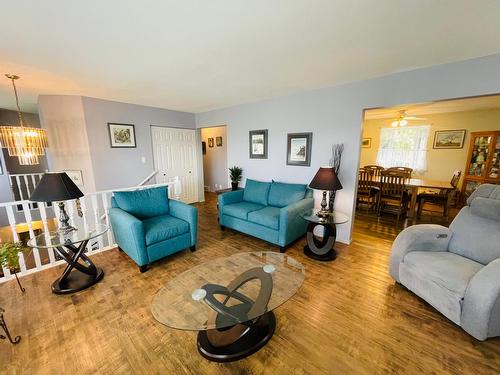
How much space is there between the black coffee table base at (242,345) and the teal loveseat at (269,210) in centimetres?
128

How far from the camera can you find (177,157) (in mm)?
5000

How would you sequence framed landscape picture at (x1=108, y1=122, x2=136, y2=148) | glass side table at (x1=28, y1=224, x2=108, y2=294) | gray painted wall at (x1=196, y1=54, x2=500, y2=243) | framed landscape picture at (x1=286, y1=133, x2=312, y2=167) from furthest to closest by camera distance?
framed landscape picture at (x1=108, y1=122, x2=136, y2=148)
framed landscape picture at (x1=286, y1=133, x2=312, y2=167)
gray painted wall at (x1=196, y1=54, x2=500, y2=243)
glass side table at (x1=28, y1=224, x2=108, y2=294)

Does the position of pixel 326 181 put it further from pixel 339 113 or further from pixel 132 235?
pixel 132 235

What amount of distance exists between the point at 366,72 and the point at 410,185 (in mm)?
2577

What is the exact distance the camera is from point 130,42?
1759 millimetres

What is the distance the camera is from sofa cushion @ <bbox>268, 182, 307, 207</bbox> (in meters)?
3.20

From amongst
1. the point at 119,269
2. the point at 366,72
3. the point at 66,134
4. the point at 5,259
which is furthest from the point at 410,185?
the point at 66,134

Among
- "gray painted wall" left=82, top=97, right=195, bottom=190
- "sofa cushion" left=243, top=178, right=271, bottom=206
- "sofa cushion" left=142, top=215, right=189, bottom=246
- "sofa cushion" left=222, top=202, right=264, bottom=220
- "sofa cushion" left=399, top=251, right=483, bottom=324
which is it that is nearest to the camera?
"sofa cushion" left=399, top=251, right=483, bottom=324

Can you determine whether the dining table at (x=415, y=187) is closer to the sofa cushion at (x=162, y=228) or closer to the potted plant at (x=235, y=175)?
the potted plant at (x=235, y=175)

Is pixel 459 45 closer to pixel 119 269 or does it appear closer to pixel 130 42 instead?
pixel 130 42

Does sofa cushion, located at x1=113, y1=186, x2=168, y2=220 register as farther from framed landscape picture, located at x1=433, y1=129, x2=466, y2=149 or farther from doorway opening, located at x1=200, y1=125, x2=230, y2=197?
framed landscape picture, located at x1=433, y1=129, x2=466, y2=149

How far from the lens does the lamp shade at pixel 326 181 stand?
2528 mm

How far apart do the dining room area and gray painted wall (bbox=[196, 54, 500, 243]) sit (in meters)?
1.31

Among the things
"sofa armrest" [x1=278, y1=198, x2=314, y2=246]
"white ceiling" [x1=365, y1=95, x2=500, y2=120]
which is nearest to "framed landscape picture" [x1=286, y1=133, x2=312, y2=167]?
"sofa armrest" [x1=278, y1=198, x2=314, y2=246]
